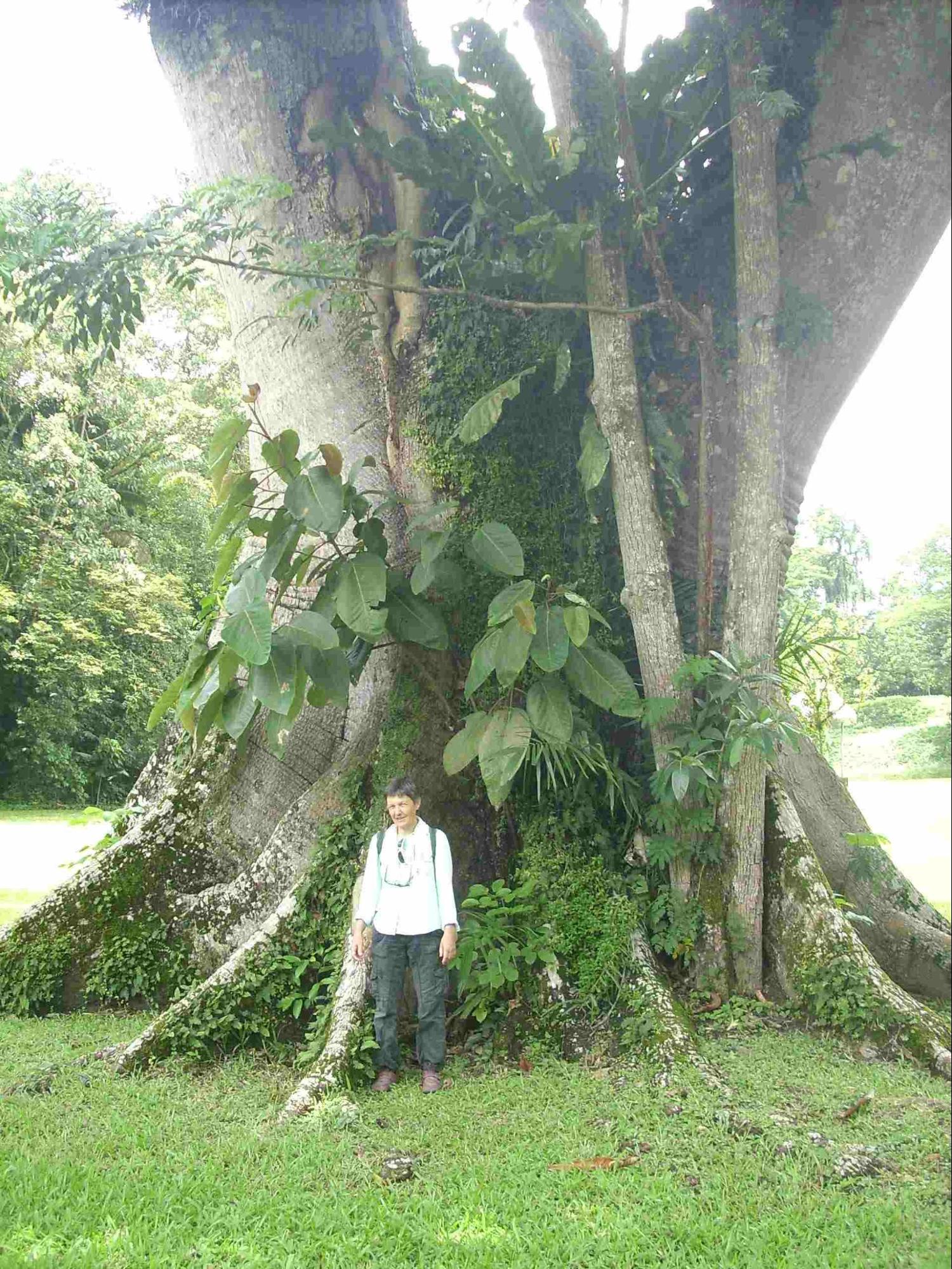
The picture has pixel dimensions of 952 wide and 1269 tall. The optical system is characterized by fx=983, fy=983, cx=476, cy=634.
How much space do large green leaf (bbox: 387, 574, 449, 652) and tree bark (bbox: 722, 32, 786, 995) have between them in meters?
0.89

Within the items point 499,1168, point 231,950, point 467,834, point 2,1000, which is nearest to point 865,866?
point 467,834

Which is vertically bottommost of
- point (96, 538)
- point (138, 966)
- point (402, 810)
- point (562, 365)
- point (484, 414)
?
point (138, 966)

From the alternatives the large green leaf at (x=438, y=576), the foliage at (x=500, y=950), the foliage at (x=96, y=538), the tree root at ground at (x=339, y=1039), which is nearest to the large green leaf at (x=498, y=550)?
the large green leaf at (x=438, y=576)

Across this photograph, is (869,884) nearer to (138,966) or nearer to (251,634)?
(251,634)

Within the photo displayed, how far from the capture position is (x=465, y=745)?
9.42 ft

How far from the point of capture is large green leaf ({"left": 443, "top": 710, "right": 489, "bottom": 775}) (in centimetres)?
287

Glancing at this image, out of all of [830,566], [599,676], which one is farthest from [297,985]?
[830,566]

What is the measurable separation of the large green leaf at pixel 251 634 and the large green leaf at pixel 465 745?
637 mm

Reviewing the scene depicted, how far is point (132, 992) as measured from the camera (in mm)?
3715

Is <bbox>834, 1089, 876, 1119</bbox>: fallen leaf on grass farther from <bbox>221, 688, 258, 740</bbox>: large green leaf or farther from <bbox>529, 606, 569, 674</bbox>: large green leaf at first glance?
<bbox>221, 688, 258, 740</bbox>: large green leaf

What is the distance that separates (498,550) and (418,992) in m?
1.33

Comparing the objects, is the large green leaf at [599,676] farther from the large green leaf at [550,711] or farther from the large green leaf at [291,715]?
the large green leaf at [291,715]

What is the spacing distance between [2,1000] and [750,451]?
332 cm

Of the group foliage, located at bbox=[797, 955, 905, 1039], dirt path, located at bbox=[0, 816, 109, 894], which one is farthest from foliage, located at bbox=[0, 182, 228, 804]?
foliage, located at bbox=[797, 955, 905, 1039]
